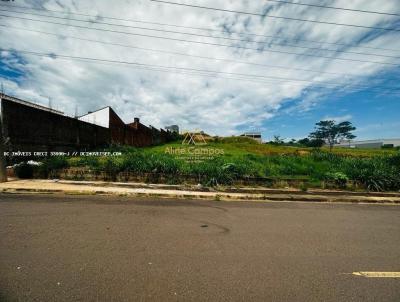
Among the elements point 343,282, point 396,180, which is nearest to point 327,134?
point 396,180

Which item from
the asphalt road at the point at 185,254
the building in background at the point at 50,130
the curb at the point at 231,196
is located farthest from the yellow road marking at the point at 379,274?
the building in background at the point at 50,130

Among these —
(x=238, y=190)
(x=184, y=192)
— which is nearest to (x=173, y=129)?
(x=238, y=190)

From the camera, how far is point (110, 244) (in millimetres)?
3953

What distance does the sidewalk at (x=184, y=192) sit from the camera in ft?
26.6

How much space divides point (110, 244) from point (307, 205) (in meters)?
6.74

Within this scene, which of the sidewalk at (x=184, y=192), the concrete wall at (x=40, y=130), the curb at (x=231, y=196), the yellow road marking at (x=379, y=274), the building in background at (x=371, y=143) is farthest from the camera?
the building in background at (x=371, y=143)

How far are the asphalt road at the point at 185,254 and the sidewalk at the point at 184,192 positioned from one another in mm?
1600

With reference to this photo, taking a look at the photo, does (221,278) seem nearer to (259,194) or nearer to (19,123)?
(259,194)

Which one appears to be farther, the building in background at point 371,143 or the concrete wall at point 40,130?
the building in background at point 371,143

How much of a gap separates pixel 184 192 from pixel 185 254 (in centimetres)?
507

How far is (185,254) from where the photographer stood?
3727 millimetres

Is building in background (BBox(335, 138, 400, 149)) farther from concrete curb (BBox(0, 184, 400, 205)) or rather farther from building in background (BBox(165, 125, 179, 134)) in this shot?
concrete curb (BBox(0, 184, 400, 205))

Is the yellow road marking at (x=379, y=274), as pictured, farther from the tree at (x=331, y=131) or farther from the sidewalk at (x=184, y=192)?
the tree at (x=331, y=131)

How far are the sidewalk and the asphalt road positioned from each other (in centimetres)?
160
